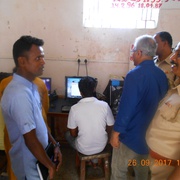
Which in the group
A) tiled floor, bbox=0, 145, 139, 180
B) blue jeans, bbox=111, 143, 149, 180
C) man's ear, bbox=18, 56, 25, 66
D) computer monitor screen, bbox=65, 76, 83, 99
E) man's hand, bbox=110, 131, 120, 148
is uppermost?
man's ear, bbox=18, 56, 25, 66

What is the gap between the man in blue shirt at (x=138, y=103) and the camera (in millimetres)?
1305

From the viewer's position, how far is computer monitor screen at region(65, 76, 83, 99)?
7.79 feet

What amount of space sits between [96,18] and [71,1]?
1.27ft

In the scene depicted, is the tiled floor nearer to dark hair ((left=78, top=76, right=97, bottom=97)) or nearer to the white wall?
dark hair ((left=78, top=76, right=97, bottom=97))

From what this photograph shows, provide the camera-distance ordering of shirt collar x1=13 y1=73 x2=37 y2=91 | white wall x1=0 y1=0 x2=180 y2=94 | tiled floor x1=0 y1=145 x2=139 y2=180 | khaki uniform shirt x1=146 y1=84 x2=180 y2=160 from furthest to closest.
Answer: white wall x1=0 y1=0 x2=180 y2=94 → tiled floor x1=0 y1=145 x2=139 y2=180 → shirt collar x1=13 y1=73 x2=37 y2=91 → khaki uniform shirt x1=146 y1=84 x2=180 y2=160

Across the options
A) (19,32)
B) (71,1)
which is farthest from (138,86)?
(19,32)

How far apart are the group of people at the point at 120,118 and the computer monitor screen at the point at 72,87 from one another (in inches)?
29.3

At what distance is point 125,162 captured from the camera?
1.52m

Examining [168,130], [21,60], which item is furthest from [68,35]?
[168,130]

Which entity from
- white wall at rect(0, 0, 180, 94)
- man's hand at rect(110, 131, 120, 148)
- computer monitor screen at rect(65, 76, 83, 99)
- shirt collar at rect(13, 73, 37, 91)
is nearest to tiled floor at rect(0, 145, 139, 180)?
man's hand at rect(110, 131, 120, 148)

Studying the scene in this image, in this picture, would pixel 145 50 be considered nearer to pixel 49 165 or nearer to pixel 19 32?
pixel 49 165

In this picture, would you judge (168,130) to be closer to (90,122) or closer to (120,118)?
(120,118)

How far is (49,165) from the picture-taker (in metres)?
1.05

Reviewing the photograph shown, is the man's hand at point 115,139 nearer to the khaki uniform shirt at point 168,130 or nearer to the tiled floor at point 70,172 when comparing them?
the khaki uniform shirt at point 168,130
